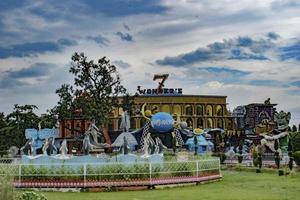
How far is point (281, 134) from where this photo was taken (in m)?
39.9

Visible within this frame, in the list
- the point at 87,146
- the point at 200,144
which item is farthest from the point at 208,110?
the point at 87,146

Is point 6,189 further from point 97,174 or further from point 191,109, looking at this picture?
point 191,109

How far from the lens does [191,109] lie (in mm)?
80125

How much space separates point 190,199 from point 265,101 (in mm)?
62949

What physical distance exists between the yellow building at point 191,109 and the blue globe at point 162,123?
74.4 ft

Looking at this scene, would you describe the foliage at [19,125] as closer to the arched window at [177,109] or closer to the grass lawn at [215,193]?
the arched window at [177,109]

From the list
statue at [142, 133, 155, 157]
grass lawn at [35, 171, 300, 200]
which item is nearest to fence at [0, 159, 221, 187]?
grass lawn at [35, 171, 300, 200]

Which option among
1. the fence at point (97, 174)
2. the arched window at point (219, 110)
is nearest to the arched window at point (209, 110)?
the arched window at point (219, 110)

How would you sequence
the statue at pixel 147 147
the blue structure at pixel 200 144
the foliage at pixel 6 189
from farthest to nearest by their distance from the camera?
the blue structure at pixel 200 144 → the statue at pixel 147 147 → the foliage at pixel 6 189

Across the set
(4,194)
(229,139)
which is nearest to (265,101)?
(229,139)

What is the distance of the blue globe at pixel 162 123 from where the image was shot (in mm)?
51812

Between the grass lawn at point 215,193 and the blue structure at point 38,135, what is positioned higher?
the blue structure at point 38,135

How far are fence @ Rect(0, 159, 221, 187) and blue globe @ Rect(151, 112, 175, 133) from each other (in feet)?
103

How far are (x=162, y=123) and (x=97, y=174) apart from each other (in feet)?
108
